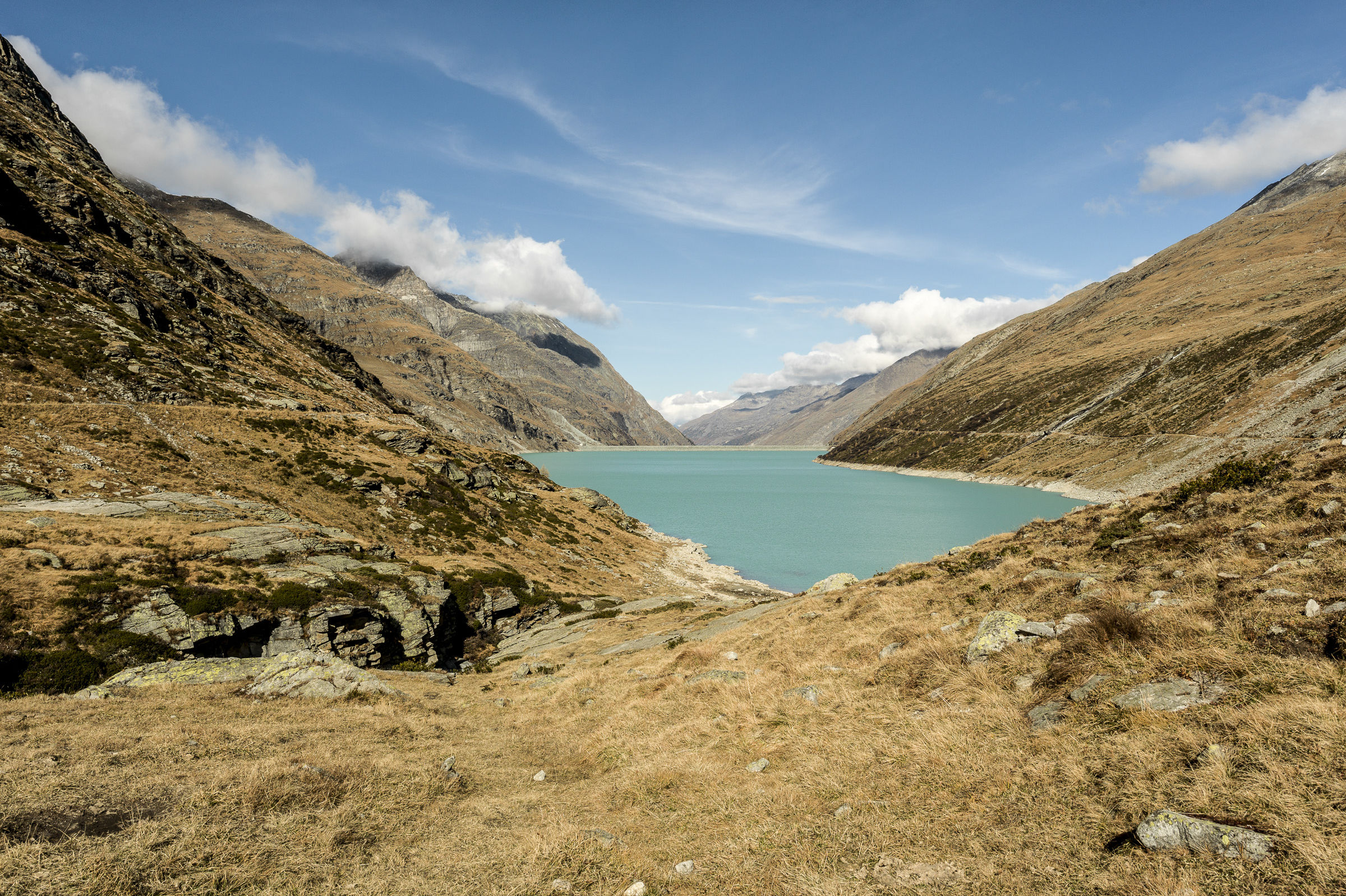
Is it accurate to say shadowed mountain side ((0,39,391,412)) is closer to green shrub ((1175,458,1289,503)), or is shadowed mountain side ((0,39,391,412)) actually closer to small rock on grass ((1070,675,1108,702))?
small rock on grass ((1070,675,1108,702))

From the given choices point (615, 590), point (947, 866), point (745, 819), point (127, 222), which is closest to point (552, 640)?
point (615, 590)

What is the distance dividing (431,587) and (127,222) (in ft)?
372

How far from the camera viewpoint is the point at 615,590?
2111 inches

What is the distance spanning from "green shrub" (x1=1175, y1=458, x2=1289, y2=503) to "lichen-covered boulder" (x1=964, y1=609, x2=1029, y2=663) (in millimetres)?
10804

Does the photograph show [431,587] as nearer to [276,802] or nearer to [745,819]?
[276,802]

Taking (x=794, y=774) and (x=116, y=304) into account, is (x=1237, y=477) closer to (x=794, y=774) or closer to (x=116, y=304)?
(x=794, y=774)

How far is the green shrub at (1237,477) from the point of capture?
18.5 meters

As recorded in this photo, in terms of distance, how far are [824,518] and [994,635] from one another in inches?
3997

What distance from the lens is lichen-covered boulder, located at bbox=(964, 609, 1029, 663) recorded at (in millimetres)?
13320

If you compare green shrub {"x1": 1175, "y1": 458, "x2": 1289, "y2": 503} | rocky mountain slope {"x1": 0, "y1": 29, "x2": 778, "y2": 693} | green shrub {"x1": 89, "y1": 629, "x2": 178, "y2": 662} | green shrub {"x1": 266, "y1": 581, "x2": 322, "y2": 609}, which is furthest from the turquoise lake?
green shrub {"x1": 89, "y1": 629, "x2": 178, "y2": 662}

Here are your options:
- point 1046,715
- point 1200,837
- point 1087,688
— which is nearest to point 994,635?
point 1087,688

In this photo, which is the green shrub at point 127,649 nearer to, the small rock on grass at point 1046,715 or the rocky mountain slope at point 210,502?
the rocky mountain slope at point 210,502

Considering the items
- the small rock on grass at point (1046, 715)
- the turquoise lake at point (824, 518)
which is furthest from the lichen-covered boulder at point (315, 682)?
the turquoise lake at point (824, 518)

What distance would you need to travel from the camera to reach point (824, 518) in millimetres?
112062
